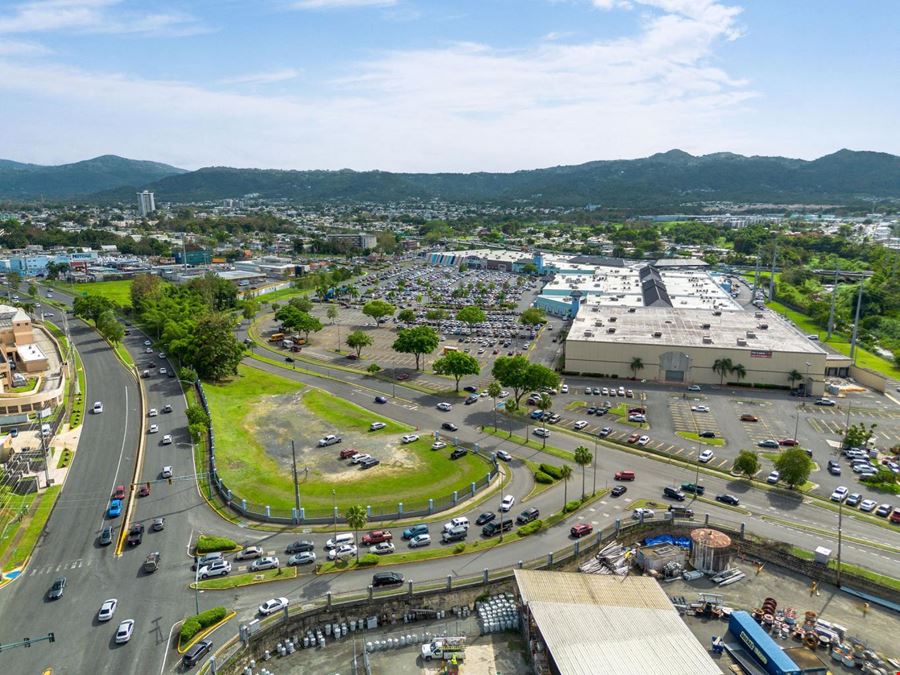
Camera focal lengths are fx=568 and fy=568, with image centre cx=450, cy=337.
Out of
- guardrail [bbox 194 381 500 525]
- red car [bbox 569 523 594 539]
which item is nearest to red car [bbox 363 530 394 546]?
guardrail [bbox 194 381 500 525]

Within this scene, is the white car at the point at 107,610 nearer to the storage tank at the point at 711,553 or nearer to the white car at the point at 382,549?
the white car at the point at 382,549

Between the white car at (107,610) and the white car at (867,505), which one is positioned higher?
the white car at (107,610)

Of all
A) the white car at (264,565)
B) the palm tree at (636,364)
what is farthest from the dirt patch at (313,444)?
the palm tree at (636,364)

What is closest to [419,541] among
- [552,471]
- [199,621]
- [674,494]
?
[199,621]

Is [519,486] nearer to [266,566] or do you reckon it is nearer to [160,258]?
[266,566]

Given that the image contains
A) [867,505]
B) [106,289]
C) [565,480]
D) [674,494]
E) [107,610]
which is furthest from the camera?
[106,289]

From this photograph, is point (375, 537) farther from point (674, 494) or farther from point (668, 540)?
point (674, 494)

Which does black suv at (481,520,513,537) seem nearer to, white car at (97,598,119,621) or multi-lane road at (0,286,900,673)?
multi-lane road at (0,286,900,673)
